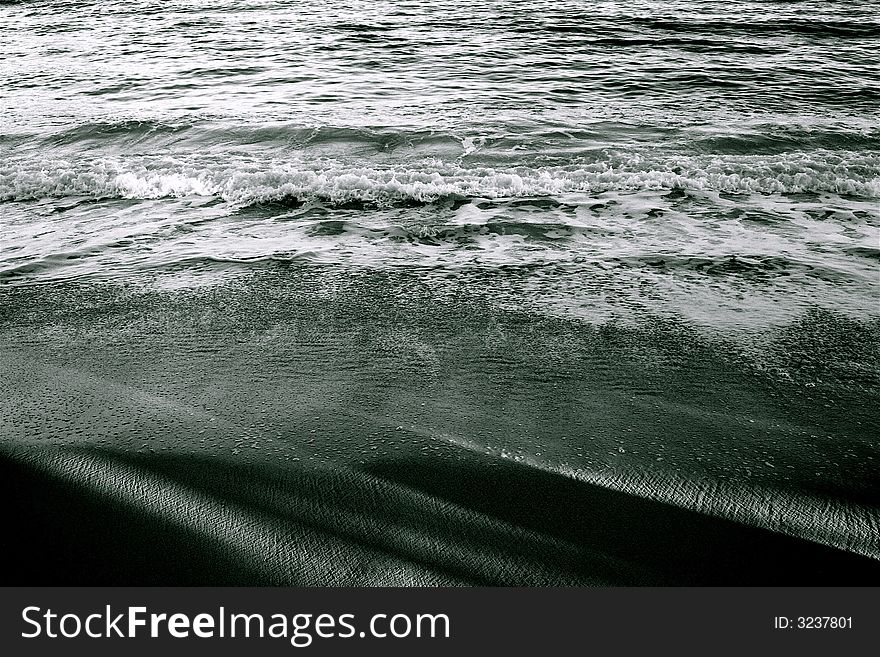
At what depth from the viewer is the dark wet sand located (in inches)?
90.0

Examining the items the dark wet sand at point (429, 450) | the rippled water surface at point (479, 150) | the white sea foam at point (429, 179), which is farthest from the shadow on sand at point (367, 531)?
the white sea foam at point (429, 179)

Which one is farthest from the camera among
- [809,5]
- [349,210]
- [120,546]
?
[809,5]

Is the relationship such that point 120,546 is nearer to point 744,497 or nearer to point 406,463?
point 406,463

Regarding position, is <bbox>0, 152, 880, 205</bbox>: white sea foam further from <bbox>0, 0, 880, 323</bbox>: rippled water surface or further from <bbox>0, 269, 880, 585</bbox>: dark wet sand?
<bbox>0, 269, 880, 585</bbox>: dark wet sand

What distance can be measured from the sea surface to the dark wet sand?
2cm

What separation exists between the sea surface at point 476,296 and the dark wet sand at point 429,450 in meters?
0.02

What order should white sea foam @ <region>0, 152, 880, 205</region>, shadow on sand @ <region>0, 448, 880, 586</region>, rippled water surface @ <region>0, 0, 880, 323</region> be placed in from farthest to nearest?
white sea foam @ <region>0, 152, 880, 205</region> → rippled water surface @ <region>0, 0, 880, 323</region> → shadow on sand @ <region>0, 448, 880, 586</region>

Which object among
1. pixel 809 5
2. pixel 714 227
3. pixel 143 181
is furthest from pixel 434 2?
pixel 714 227

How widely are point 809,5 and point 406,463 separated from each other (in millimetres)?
17807

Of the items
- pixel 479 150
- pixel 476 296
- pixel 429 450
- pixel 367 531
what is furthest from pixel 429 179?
pixel 367 531

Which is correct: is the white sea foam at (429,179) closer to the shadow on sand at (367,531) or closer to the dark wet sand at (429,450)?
the dark wet sand at (429,450)

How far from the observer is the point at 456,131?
28.3 feet

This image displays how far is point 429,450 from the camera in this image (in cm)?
281

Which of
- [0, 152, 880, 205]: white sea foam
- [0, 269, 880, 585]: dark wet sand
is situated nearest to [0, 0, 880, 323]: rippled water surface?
[0, 152, 880, 205]: white sea foam
